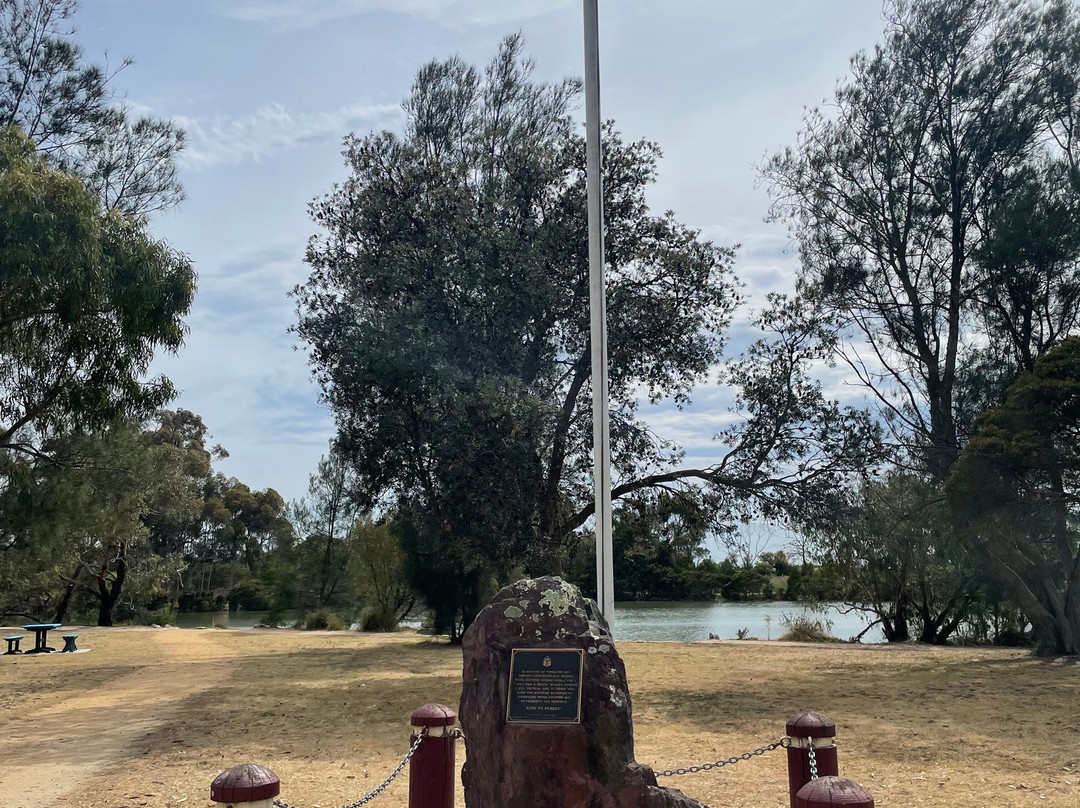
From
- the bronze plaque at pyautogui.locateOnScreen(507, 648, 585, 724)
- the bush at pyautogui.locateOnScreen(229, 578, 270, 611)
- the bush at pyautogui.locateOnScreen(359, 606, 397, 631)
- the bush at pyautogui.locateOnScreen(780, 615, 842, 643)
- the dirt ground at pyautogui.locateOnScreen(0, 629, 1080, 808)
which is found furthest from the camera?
the bush at pyautogui.locateOnScreen(229, 578, 270, 611)

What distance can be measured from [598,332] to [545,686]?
4943mm

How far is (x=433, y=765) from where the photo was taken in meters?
5.45

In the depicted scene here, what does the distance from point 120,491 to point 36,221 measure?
30.4 feet

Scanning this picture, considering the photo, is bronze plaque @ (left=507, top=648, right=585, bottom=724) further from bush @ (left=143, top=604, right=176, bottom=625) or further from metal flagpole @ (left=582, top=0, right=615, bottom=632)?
bush @ (left=143, top=604, right=176, bottom=625)

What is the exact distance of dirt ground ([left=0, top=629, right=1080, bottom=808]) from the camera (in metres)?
7.08

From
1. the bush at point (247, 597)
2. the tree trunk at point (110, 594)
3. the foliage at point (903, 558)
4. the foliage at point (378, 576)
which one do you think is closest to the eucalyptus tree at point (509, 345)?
the foliage at point (903, 558)

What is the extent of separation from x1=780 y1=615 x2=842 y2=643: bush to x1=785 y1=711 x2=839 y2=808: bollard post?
68.8 ft

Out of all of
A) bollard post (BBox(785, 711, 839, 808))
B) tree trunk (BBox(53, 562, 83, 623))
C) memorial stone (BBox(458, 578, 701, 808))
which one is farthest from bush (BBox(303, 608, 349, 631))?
bollard post (BBox(785, 711, 839, 808))

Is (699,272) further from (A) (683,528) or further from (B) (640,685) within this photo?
(B) (640,685)

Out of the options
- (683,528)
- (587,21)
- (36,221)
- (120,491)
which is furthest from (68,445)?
(587,21)

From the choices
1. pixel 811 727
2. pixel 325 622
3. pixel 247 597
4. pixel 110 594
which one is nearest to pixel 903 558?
pixel 811 727

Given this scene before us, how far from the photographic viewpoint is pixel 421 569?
2384 cm

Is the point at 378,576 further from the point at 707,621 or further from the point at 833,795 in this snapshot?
the point at 833,795

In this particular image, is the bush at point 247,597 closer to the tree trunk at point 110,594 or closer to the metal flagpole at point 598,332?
the tree trunk at point 110,594
